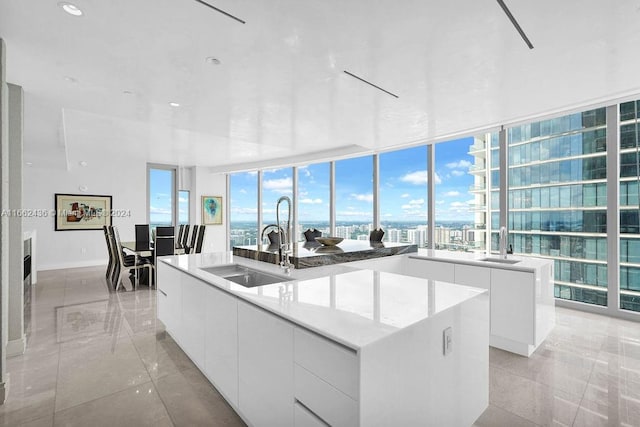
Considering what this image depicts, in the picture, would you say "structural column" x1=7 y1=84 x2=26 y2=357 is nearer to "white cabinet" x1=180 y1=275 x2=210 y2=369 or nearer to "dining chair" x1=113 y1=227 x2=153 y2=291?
"white cabinet" x1=180 y1=275 x2=210 y2=369

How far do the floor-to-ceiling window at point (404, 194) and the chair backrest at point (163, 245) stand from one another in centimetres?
383

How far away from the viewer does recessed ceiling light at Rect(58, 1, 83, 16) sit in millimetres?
1822

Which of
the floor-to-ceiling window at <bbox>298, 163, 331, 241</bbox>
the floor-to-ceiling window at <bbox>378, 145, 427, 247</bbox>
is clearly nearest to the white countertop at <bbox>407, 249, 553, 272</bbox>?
the floor-to-ceiling window at <bbox>378, 145, 427, 247</bbox>

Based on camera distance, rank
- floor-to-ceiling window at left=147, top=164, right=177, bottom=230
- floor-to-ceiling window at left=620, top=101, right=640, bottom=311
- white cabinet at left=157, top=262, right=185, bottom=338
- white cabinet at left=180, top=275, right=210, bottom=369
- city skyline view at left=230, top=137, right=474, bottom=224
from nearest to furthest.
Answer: white cabinet at left=180, top=275, right=210, bottom=369
white cabinet at left=157, top=262, right=185, bottom=338
floor-to-ceiling window at left=620, top=101, right=640, bottom=311
city skyline view at left=230, top=137, right=474, bottom=224
floor-to-ceiling window at left=147, top=164, right=177, bottom=230

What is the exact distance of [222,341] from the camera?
6.33ft

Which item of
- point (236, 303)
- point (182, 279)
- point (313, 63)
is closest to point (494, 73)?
point (313, 63)

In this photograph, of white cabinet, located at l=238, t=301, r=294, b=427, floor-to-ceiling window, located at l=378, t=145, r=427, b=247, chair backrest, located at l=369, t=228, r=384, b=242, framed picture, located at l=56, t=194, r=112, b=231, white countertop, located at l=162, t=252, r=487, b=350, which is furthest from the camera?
framed picture, located at l=56, t=194, r=112, b=231

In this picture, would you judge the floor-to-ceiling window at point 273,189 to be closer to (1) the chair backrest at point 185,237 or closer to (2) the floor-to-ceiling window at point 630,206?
(1) the chair backrest at point 185,237

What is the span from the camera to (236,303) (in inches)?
68.9

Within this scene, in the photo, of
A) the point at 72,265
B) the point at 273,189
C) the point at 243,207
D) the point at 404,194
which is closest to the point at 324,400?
the point at 404,194

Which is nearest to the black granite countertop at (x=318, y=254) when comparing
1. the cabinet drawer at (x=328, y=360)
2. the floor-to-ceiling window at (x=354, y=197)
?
the cabinet drawer at (x=328, y=360)

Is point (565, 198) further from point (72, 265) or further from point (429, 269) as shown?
point (72, 265)

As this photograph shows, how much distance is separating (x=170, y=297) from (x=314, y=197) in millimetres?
5346

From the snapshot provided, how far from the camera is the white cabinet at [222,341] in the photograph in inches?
70.9
